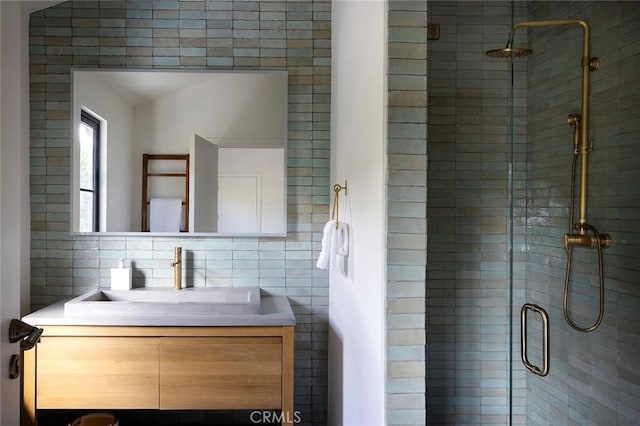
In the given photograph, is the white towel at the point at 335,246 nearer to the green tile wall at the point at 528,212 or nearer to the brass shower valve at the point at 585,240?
the green tile wall at the point at 528,212

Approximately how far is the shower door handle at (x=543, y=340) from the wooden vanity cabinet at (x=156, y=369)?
92 cm

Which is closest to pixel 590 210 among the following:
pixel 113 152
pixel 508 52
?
pixel 508 52

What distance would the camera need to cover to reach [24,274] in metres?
2.40

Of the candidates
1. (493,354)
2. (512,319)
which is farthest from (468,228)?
(493,354)

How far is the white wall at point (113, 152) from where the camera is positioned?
8.07 ft

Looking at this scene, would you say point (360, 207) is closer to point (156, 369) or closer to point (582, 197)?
point (582, 197)

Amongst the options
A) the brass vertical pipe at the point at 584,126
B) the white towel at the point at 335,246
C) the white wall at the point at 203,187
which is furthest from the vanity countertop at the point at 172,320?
the brass vertical pipe at the point at 584,126

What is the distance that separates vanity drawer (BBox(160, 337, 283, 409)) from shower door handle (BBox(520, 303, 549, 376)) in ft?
3.21

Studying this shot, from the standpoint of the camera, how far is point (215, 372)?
198cm

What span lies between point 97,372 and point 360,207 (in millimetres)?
1298

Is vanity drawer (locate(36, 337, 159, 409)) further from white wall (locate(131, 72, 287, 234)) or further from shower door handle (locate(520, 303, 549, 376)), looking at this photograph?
shower door handle (locate(520, 303, 549, 376))

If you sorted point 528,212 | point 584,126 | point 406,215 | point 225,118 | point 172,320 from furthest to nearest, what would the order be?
point 225,118, point 172,320, point 528,212, point 584,126, point 406,215

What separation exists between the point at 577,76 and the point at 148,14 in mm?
2054

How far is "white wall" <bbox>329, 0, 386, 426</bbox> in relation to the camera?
138cm
